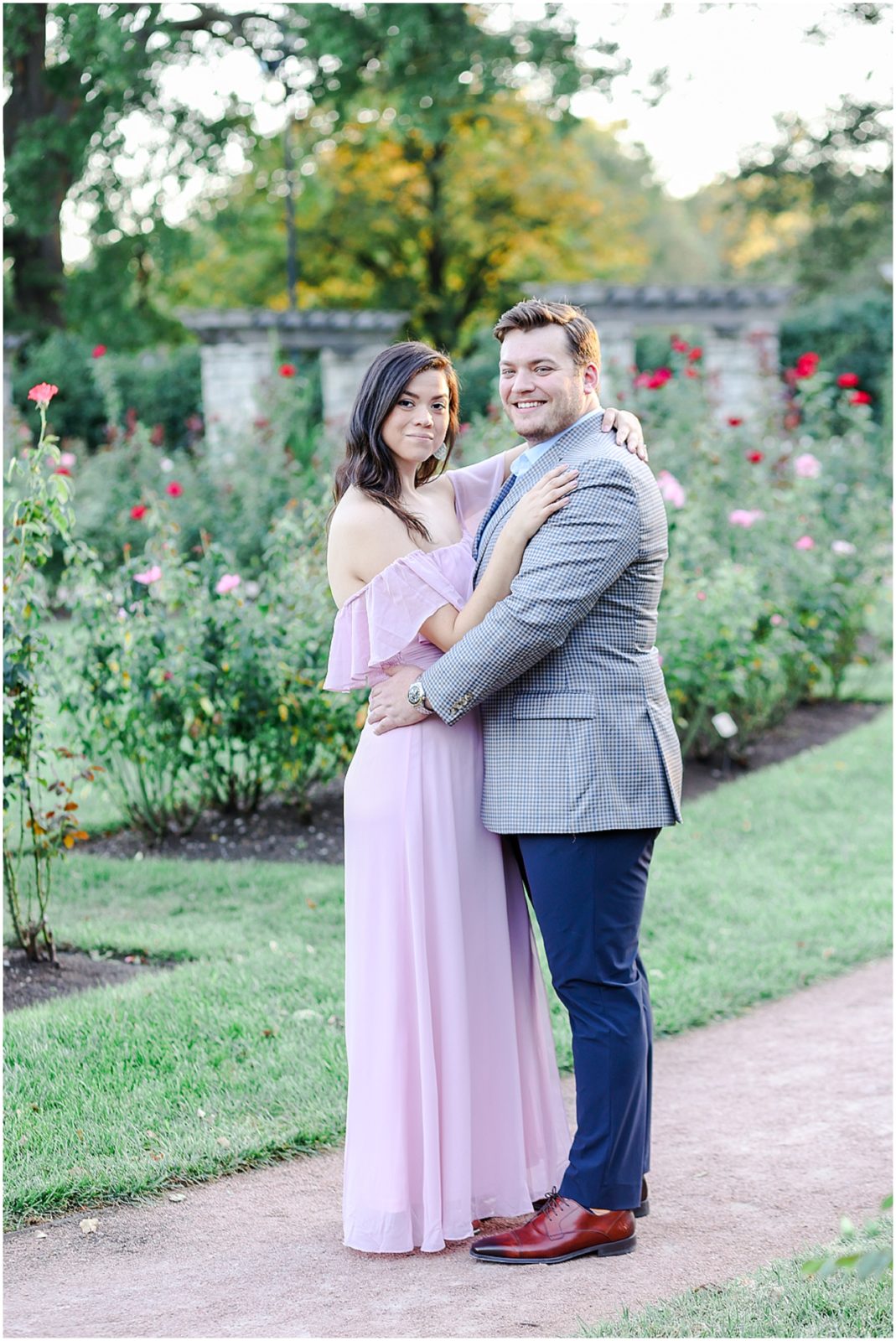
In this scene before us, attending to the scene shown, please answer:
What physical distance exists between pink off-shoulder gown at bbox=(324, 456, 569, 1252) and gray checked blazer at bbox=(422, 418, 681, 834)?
146 mm

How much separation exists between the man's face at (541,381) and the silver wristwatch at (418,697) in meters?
0.61

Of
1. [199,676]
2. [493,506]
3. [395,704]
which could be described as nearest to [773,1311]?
[395,704]

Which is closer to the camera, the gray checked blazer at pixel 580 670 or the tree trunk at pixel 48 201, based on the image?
the gray checked blazer at pixel 580 670

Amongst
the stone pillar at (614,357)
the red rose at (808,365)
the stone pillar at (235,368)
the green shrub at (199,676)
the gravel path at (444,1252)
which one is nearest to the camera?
the gravel path at (444,1252)

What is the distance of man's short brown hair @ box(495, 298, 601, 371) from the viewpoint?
312cm

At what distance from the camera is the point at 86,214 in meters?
17.6

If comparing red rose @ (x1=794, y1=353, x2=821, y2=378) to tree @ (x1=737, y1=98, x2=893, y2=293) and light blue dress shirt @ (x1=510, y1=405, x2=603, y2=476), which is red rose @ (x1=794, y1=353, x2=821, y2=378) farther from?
tree @ (x1=737, y1=98, x2=893, y2=293)

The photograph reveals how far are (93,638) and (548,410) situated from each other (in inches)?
144

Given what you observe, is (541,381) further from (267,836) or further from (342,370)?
(342,370)

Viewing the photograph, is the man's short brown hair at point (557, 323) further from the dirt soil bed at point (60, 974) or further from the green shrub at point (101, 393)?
the green shrub at point (101, 393)

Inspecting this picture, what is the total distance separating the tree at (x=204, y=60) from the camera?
13.8 metres

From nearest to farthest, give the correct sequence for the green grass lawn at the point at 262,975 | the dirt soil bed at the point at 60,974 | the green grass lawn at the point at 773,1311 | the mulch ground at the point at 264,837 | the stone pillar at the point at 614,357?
the green grass lawn at the point at 773,1311, the green grass lawn at the point at 262,975, the dirt soil bed at the point at 60,974, the mulch ground at the point at 264,837, the stone pillar at the point at 614,357

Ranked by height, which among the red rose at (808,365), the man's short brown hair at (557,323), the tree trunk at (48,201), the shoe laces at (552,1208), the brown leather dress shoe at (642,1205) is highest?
the tree trunk at (48,201)

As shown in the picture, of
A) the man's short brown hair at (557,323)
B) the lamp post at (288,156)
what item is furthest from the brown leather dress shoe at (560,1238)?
the lamp post at (288,156)
